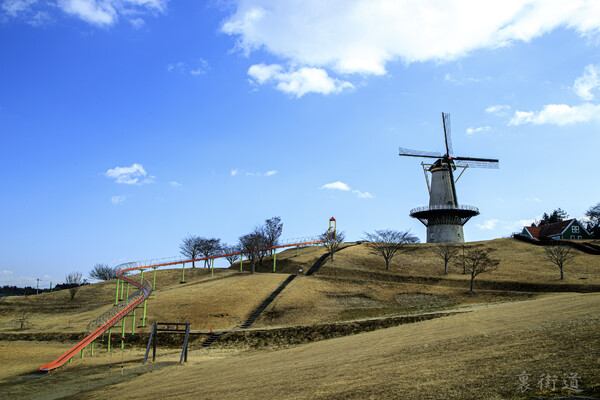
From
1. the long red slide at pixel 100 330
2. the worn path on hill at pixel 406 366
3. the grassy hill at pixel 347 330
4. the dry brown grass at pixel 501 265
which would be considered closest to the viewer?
the worn path on hill at pixel 406 366

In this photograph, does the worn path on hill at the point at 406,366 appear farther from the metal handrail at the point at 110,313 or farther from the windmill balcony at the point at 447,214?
the windmill balcony at the point at 447,214

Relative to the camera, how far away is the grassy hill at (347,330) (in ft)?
43.4

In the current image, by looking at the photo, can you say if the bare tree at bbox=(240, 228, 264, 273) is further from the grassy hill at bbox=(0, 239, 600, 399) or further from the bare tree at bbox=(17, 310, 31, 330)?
the bare tree at bbox=(17, 310, 31, 330)

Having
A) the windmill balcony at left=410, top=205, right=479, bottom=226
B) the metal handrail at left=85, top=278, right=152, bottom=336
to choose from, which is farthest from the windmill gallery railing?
the windmill balcony at left=410, top=205, right=479, bottom=226

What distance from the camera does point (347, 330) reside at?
3219cm

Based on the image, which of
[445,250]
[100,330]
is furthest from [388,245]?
[100,330]

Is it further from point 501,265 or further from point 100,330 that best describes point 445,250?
point 100,330

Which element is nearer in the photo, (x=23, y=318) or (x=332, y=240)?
(x=23, y=318)

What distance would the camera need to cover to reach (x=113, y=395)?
17.7 meters

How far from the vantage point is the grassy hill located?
13.2 metres

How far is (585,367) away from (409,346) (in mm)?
8863

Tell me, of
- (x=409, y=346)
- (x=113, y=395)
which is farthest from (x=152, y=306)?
(x=409, y=346)

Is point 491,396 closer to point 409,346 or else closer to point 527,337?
point 527,337

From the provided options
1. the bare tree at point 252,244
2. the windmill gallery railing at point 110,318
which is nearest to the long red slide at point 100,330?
the windmill gallery railing at point 110,318
